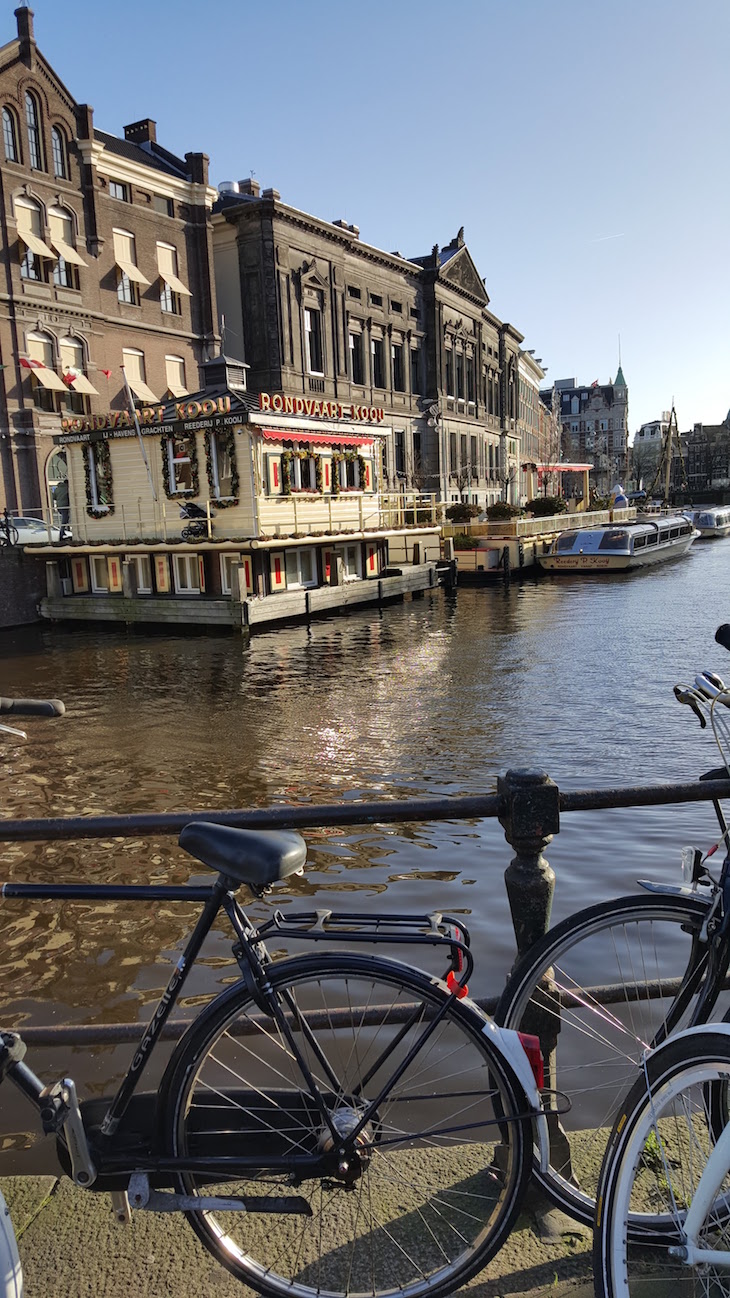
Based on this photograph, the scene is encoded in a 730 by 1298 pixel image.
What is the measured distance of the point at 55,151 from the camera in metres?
34.4

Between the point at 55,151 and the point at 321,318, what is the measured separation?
49.5ft

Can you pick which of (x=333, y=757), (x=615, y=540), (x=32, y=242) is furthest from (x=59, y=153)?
(x=333, y=757)

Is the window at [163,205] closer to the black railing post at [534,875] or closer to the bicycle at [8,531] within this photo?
the bicycle at [8,531]

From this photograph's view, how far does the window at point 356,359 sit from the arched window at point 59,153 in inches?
710

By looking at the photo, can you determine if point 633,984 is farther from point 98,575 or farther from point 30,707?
point 98,575

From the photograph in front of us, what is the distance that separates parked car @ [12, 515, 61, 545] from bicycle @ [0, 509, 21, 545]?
10.4 inches

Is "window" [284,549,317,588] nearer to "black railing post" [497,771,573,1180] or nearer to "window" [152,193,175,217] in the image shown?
"window" [152,193,175,217]

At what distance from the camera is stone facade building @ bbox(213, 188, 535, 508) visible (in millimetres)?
42719

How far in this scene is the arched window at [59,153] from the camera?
34.3 meters

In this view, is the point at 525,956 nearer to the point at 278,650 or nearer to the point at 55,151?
the point at 278,650

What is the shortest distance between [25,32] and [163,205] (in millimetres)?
8200

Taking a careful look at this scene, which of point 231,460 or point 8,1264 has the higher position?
point 231,460

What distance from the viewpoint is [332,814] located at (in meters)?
2.68

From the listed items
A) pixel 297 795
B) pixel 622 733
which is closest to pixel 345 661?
pixel 622 733
